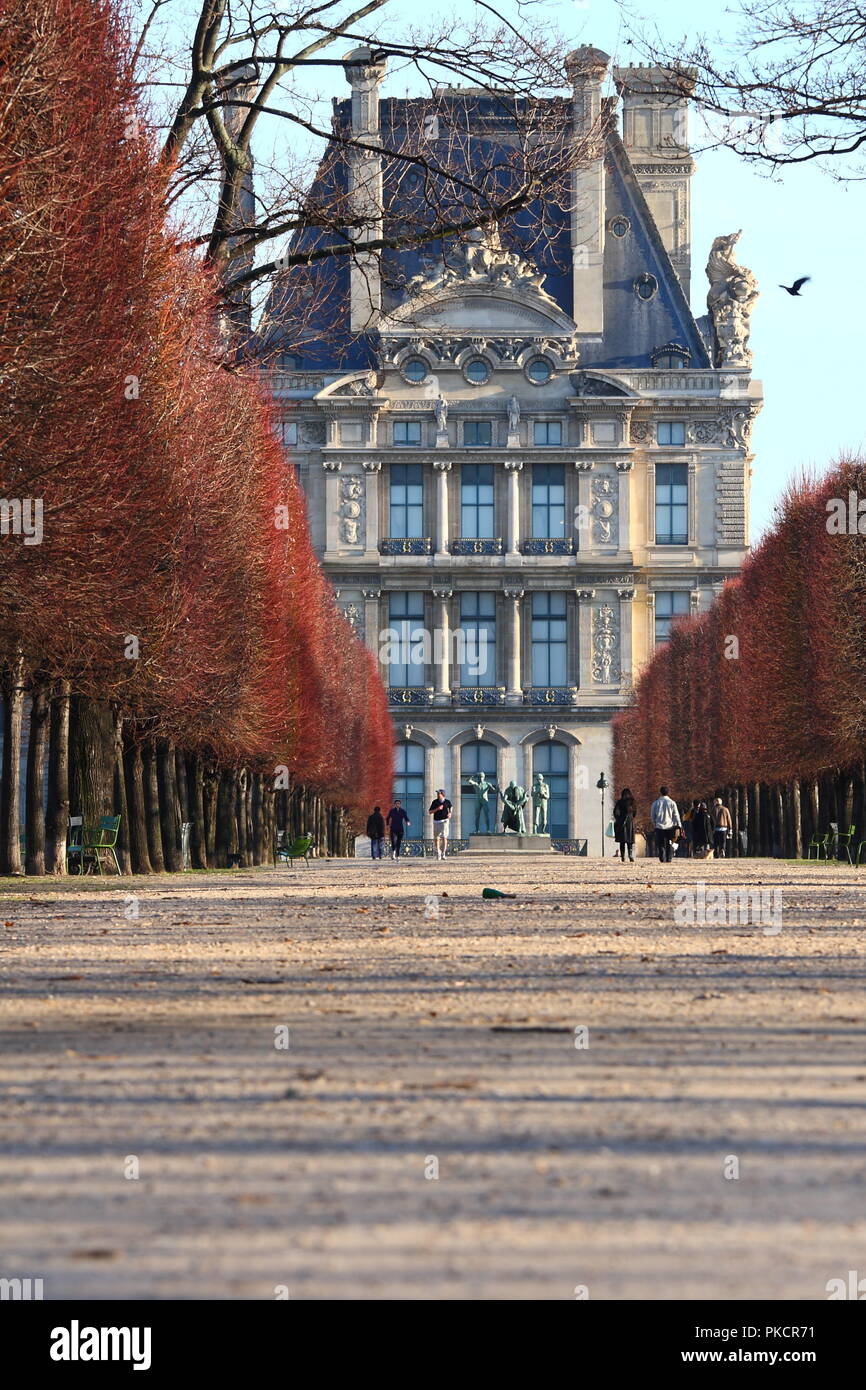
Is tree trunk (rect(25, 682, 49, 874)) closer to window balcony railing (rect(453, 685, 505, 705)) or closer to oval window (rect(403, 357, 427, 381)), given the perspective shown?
window balcony railing (rect(453, 685, 505, 705))

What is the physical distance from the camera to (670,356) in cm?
11575

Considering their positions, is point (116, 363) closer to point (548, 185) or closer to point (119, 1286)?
point (548, 185)

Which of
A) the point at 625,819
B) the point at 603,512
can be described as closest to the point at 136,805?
the point at 625,819

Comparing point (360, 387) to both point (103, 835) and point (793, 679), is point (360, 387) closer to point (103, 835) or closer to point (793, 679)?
point (793, 679)

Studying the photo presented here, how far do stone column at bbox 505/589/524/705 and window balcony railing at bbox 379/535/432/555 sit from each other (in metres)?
4.54

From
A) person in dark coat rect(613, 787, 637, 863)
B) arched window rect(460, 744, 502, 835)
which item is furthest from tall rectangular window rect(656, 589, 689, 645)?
person in dark coat rect(613, 787, 637, 863)

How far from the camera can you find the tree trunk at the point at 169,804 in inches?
1869

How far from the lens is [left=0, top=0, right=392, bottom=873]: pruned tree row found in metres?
24.6

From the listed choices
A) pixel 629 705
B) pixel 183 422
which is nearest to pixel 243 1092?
pixel 183 422

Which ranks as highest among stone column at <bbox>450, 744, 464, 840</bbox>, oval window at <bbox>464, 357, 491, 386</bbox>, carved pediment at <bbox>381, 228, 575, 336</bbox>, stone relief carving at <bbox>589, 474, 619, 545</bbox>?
carved pediment at <bbox>381, 228, 575, 336</bbox>

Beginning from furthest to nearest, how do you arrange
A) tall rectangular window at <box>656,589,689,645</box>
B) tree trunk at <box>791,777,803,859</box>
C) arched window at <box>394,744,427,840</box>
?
tall rectangular window at <box>656,589,689,645</box>
arched window at <box>394,744,427,840</box>
tree trunk at <box>791,777,803,859</box>
